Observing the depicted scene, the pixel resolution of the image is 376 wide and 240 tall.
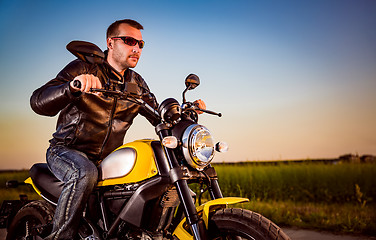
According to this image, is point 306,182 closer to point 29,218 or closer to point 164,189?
point 29,218

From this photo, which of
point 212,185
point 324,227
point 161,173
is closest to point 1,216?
point 161,173

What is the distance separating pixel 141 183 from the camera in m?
2.27

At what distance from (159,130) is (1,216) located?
80.1 inches

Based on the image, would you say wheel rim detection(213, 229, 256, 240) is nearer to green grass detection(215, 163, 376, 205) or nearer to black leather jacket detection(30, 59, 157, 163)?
black leather jacket detection(30, 59, 157, 163)

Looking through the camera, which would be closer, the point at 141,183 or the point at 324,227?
the point at 141,183

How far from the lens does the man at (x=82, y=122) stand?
2377mm

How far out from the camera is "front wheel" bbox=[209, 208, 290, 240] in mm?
1847

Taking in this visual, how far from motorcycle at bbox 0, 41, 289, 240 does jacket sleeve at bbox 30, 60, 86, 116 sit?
0.36 metres

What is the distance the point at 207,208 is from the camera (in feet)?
6.79

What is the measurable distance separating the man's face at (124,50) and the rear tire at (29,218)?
4.56ft

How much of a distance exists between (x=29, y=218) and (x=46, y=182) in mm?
537

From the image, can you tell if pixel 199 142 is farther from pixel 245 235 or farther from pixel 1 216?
pixel 1 216

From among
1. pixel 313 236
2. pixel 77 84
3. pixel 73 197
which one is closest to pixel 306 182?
pixel 313 236

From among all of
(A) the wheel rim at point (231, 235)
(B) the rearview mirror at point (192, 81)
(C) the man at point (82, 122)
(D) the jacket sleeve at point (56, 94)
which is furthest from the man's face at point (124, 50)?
(A) the wheel rim at point (231, 235)
